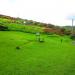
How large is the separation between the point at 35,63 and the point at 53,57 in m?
3.51

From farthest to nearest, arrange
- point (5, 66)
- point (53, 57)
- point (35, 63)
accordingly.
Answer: point (53, 57) → point (35, 63) → point (5, 66)

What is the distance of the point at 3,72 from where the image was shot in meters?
16.5

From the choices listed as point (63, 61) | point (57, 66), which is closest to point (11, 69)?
point (57, 66)

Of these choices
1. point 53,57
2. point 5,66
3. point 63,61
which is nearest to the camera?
point 5,66

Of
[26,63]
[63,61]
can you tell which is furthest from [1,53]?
[63,61]

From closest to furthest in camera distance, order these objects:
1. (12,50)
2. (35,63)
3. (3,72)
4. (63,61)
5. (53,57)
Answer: (3,72)
(35,63)
(63,61)
(53,57)
(12,50)

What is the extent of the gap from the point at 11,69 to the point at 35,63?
288 cm

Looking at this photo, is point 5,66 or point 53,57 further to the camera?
point 53,57

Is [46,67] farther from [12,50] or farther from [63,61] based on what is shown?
[12,50]

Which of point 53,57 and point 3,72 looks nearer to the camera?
point 3,72

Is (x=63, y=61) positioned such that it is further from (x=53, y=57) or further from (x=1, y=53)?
(x=1, y=53)

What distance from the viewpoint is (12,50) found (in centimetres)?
2522

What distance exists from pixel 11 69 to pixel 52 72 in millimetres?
3175

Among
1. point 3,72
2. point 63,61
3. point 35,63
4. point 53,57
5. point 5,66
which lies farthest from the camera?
point 53,57
